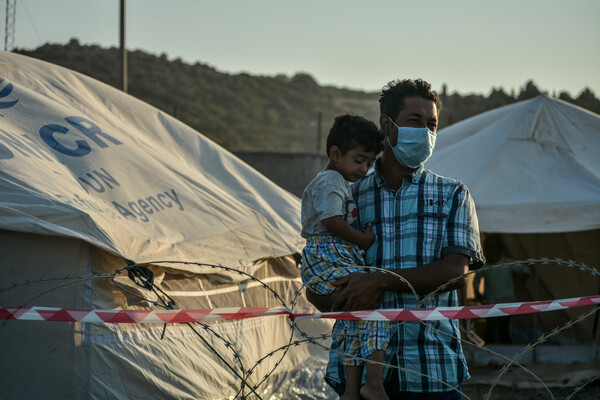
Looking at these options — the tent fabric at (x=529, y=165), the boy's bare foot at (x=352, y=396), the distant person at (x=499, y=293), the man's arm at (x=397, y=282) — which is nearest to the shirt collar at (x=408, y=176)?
the man's arm at (x=397, y=282)

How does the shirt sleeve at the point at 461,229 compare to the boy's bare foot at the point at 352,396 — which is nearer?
the shirt sleeve at the point at 461,229

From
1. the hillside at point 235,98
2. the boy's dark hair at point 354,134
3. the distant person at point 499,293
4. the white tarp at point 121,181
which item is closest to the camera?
the boy's dark hair at point 354,134

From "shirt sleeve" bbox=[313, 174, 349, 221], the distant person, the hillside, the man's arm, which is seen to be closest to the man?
the man's arm

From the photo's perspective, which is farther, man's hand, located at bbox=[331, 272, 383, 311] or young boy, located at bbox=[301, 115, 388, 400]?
young boy, located at bbox=[301, 115, 388, 400]

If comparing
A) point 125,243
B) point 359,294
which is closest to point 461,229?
point 359,294

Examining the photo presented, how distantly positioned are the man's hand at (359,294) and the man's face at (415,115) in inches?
22.5

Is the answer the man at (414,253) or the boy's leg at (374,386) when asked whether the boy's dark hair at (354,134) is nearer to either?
the man at (414,253)

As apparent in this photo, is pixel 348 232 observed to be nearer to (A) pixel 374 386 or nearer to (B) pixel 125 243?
(A) pixel 374 386

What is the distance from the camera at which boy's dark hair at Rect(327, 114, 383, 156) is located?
3.58 metres

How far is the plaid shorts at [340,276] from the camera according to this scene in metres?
2.76

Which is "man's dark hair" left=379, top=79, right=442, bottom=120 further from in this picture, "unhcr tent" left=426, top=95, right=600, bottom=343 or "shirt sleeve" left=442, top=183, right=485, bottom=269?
"unhcr tent" left=426, top=95, right=600, bottom=343

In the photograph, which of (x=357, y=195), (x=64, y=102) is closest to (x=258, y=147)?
(x=64, y=102)

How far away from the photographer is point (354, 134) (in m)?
3.59

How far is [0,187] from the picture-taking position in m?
4.79
